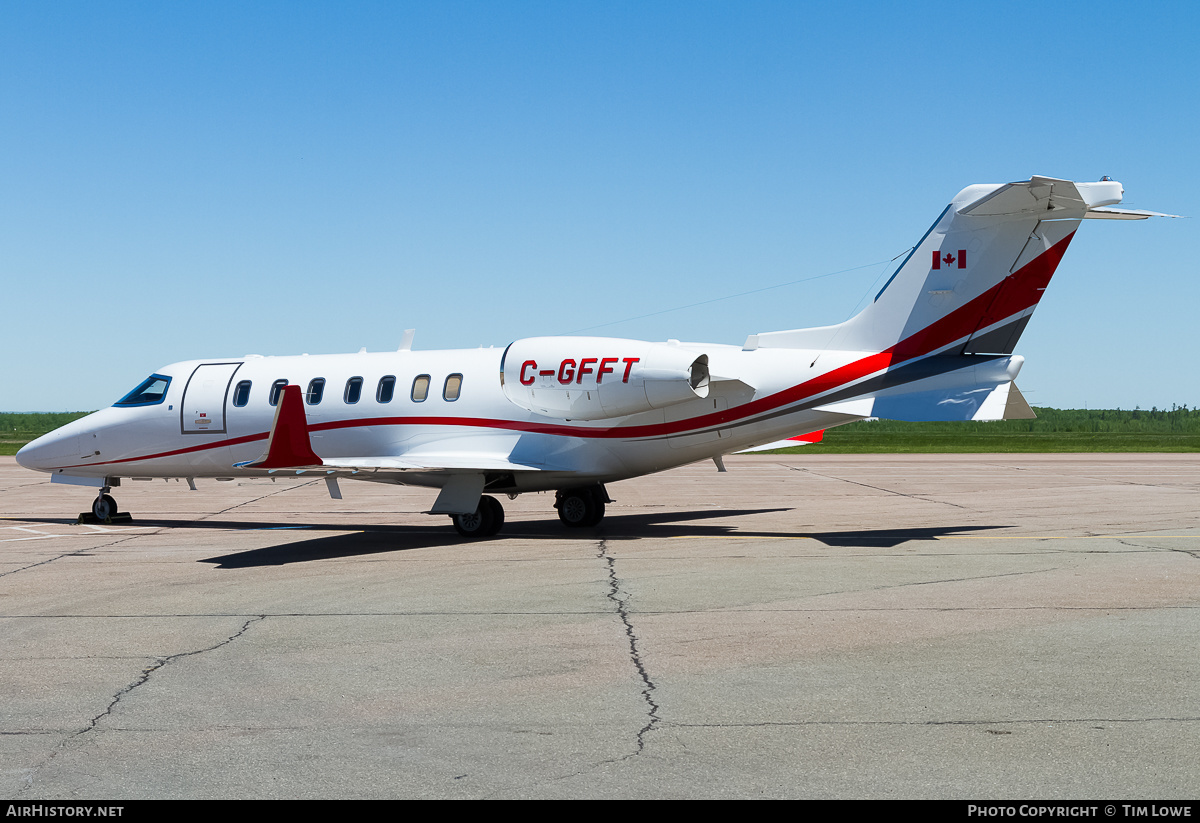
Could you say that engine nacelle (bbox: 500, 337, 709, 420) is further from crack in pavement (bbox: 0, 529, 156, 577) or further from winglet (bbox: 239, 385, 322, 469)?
crack in pavement (bbox: 0, 529, 156, 577)

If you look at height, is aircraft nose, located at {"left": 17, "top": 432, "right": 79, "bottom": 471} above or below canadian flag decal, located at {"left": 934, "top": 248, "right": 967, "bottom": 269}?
below

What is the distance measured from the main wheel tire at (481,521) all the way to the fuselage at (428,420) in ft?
1.23

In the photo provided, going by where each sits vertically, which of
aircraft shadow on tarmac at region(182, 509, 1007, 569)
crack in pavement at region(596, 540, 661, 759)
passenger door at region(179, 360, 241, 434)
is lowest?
crack in pavement at region(596, 540, 661, 759)

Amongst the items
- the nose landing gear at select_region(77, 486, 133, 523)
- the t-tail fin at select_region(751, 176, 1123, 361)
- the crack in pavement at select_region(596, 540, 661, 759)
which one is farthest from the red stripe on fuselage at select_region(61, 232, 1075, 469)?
the nose landing gear at select_region(77, 486, 133, 523)

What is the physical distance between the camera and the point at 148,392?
1986 cm

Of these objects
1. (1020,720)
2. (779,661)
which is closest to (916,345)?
(779,661)

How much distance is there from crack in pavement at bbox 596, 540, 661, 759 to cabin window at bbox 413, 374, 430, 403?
17.1ft

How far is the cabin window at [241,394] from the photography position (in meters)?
19.0

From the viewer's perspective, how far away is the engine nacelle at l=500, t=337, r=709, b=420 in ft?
52.0

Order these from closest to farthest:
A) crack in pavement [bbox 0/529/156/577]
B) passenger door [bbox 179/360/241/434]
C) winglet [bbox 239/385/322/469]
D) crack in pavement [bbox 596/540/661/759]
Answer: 1. crack in pavement [bbox 596/540/661/759]
2. crack in pavement [bbox 0/529/156/577]
3. winglet [bbox 239/385/322/469]
4. passenger door [bbox 179/360/241/434]

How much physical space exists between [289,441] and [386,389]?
3.47 meters

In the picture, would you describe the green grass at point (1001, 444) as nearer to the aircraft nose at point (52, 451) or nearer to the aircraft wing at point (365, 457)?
the aircraft wing at point (365, 457)
